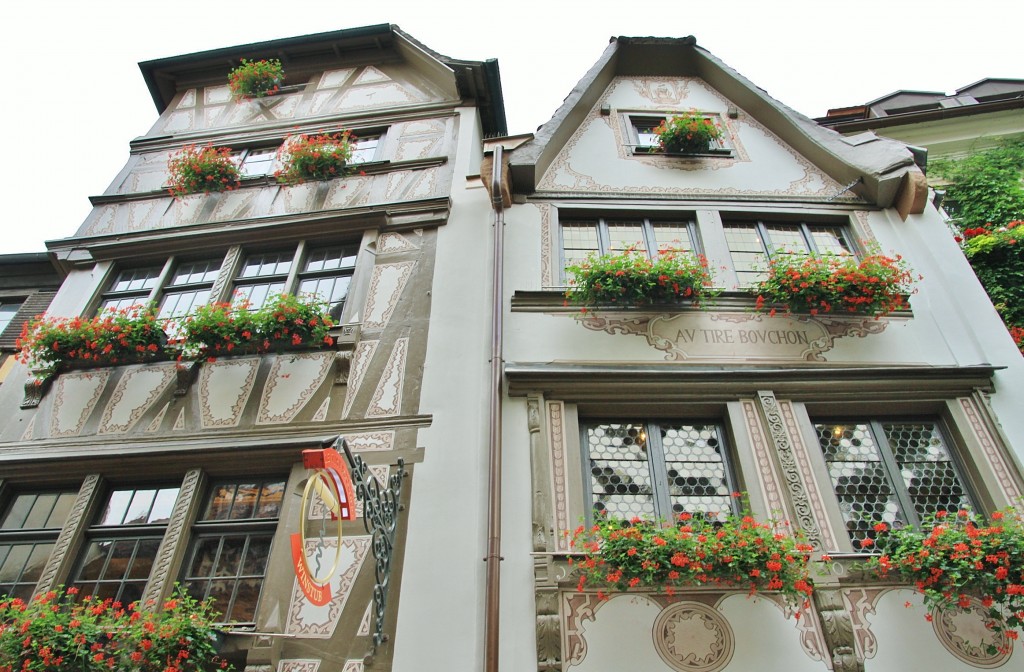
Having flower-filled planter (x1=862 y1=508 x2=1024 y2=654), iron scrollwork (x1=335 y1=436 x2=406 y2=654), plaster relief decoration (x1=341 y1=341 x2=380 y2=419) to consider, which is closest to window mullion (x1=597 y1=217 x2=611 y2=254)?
plaster relief decoration (x1=341 y1=341 x2=380 y2=419)

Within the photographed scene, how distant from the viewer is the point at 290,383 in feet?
23.0

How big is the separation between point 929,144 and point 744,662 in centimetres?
1021

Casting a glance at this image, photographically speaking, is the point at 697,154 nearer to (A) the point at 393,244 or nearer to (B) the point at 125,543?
(A) the point at 393,244

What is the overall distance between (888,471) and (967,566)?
1467 millimetres

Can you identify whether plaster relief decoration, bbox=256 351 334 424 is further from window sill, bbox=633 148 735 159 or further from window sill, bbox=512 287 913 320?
window sill, bbox=633 148 735 159

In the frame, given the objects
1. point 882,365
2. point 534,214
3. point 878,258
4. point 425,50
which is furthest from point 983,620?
point 425,50

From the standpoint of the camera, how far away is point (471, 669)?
4.90m

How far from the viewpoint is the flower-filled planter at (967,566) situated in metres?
4.73

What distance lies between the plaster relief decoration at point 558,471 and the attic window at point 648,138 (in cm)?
469

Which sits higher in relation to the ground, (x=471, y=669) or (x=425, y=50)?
(x=425, y=50)

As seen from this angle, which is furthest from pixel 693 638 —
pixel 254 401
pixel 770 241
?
pixel 770 241

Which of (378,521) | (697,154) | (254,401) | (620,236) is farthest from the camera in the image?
(697,154)

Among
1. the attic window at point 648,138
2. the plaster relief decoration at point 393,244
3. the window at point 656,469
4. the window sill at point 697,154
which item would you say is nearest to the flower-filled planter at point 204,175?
the plaster relief decoration at point 393,244

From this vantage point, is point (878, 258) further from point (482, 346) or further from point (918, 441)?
point (482, 346)
